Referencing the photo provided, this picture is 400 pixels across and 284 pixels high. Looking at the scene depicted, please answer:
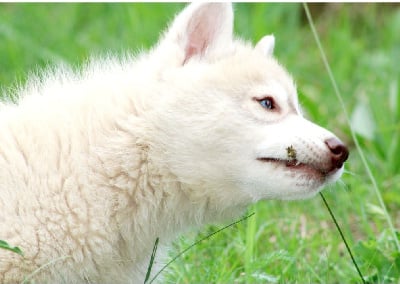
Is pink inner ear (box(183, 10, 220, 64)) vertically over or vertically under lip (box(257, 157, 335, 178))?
over

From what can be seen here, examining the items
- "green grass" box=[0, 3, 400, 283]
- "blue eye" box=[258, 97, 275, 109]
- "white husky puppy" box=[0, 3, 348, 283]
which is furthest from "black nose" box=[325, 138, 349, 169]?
"green grass" box=[0, 3, 400, 283]

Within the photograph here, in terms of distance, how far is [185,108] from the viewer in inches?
148

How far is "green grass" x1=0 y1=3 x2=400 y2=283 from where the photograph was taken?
4336 mm

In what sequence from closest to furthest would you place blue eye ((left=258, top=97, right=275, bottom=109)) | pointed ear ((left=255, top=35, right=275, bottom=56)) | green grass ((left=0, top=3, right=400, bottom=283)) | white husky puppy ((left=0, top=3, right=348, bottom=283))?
1. white husky puppy ((left=0, top=3, right=348, bottom=283))
2. blue eye ((left=258, top=97, right=275, bottom=109))
3. pointed ear ((left=255, top=35, right=275, bottom=56))
4. green grass ((left=0, top=3, right=400, bottom=283))

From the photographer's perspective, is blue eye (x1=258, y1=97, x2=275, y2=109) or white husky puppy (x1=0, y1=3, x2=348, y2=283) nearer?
white husky puppy (x1=0, y1=3, x2=348, y2=283)

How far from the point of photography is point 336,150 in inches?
145

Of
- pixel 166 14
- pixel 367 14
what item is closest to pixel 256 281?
pixel 166 14

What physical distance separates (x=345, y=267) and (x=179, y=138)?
1.30 metres

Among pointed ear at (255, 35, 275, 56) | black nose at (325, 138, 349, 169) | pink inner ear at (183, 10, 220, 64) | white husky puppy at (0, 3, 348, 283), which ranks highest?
pink inner ear at (183, 10, 220, 64)

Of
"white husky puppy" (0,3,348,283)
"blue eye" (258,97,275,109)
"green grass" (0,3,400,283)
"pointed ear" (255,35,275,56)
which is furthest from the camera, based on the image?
"green grass" (0,3,400,283)

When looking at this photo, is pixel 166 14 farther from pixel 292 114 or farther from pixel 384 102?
pixel 292 114

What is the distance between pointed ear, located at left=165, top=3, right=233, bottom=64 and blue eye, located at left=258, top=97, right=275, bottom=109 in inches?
14.4

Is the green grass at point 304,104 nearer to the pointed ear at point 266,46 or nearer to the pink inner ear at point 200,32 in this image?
the pointed ear at point 266,46

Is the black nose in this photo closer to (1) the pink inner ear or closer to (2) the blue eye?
(2) the blue eye
